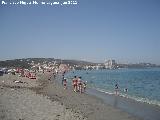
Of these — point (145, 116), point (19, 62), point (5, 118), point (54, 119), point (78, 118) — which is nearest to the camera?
point (5, 118)

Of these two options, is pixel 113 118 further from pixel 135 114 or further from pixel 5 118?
pixel 5 118

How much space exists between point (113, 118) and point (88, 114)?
5.11 feet

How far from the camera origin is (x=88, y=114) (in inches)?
728

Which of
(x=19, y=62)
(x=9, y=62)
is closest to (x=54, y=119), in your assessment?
(x=9, y=62)

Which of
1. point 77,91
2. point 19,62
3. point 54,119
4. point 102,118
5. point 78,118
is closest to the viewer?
point 54,119

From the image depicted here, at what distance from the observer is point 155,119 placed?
18125mm

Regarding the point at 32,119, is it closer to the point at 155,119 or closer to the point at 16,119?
the point at 16,119

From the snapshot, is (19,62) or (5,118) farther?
(19,62)

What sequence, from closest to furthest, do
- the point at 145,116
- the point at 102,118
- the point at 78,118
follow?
the point at 78,118 → the point at 102,118 → the point at 145,116

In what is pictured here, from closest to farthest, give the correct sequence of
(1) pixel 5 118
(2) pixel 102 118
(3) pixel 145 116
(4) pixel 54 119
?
(1) pixel 5 118
(4) pixel 54 119
(2) pixel 102 118
(3) pixel 145 116

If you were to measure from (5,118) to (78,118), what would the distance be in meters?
3.94

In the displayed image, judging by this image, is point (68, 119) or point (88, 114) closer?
point (68, 119)

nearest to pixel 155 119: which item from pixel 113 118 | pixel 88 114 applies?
pixel 113 118

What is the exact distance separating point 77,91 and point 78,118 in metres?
22.4
